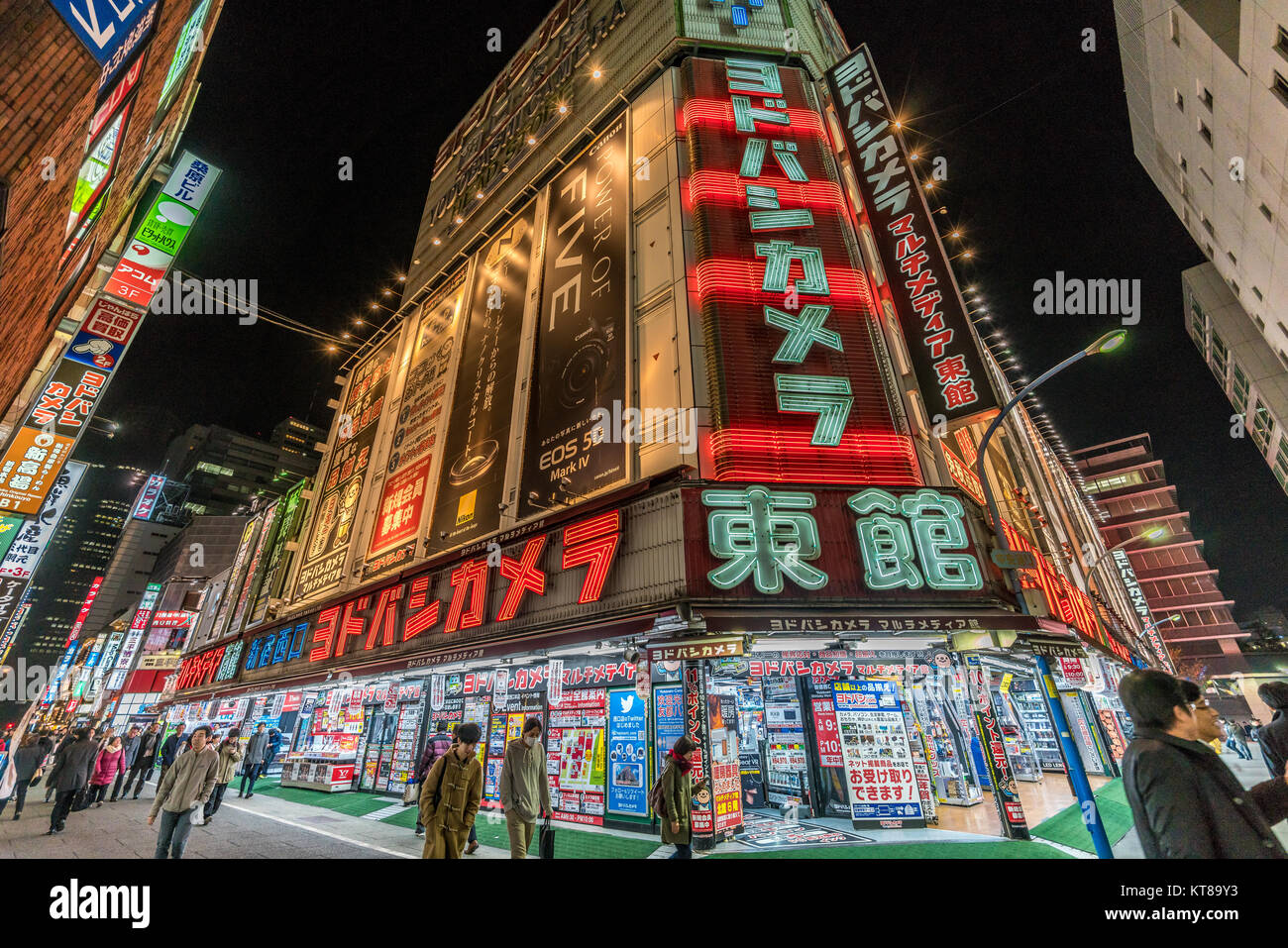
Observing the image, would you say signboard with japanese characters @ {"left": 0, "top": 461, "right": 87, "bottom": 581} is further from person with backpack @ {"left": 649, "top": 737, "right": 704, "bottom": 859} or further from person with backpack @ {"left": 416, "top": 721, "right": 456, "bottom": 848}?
person with backpack @ {"left": 649, "top": 737, "right": 704, "bottom": 859}

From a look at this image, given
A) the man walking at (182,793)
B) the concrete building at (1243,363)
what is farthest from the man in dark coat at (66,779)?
the concrete building at (1243,363)

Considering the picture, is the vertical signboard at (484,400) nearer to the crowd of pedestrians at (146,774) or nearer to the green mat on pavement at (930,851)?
→ the crowd of pedestrians at (146,774)

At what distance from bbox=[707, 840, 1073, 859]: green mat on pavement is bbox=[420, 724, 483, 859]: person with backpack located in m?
5.00

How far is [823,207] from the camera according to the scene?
46.2 ft

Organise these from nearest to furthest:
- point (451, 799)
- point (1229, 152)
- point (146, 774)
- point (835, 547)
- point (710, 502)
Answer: point (451, 799)
point (835, 547)
point (710, 502)
point (146, 774)
point (1229, 152)

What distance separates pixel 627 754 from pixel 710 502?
20.6 ft

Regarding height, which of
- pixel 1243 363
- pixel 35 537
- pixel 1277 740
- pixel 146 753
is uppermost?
pixel 1243 363

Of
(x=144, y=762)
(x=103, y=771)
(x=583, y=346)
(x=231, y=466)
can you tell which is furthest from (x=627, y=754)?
(x=231, y=466)

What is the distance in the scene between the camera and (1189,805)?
2777 mm

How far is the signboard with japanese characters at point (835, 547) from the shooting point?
31.0ft

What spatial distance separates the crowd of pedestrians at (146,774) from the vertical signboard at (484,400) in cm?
743

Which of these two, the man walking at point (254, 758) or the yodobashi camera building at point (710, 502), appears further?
the man walking at point (254, 758)

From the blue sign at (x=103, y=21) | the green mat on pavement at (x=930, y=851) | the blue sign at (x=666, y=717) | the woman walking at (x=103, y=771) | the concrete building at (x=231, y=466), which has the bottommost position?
the green mat on pavement at (x=930, y=851)

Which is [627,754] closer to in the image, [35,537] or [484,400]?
[484,400]
